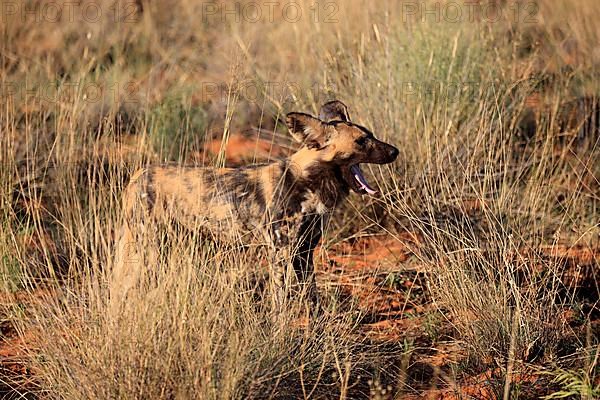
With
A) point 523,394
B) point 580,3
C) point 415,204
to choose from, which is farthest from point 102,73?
point 523,394

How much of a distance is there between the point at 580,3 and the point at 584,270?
15.0 feet

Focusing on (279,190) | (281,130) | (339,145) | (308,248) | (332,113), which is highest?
(332,113)

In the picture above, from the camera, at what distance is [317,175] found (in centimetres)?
492

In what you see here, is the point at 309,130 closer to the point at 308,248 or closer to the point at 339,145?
the point at 339,145

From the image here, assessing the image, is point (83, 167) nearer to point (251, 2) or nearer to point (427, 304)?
point (427, 304)

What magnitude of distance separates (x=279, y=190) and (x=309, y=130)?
1.14 ft

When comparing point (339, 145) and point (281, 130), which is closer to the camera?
point (339, 145)

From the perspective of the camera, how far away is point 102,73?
8953 mm

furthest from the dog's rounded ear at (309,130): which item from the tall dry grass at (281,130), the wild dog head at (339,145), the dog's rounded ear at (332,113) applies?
the tall dry grass at (281,130)

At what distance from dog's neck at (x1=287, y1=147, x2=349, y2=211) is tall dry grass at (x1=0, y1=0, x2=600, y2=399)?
12.3 inches

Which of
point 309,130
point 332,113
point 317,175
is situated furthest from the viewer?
point 332,113

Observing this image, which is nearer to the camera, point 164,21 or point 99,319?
point 99,319

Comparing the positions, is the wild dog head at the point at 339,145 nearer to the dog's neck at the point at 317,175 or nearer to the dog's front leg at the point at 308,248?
the dog's neck at the point at 317,175

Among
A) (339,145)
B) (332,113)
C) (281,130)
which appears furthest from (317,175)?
(281,130)
